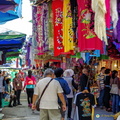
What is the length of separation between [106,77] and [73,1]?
3849 mm

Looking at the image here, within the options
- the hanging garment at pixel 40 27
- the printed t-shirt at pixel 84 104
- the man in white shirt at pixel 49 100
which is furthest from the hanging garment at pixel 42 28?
the man in white shirt at pixel 49 100

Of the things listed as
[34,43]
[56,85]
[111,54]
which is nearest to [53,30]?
[111,54]

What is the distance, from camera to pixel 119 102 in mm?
10844

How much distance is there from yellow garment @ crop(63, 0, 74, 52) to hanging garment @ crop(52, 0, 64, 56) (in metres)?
0.73

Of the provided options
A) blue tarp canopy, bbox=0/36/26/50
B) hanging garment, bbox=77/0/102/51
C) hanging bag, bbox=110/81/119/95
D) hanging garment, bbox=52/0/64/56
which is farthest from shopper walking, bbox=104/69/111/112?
hanging garment, bbox=77/0/102/51

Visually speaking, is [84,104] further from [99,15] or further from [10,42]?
[10,42]

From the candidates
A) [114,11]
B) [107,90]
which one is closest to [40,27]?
[107,90]

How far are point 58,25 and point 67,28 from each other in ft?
3.45

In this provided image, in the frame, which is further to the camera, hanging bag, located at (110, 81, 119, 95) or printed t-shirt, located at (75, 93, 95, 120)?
hanging bag, located at (110, 81, 119, 95)

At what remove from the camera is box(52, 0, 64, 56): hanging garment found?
10547 mm

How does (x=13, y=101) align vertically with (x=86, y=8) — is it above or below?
below

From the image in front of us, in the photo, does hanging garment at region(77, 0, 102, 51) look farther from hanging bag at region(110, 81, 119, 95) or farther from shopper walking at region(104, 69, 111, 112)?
shopper walking at region(104, 69, 111, 112)

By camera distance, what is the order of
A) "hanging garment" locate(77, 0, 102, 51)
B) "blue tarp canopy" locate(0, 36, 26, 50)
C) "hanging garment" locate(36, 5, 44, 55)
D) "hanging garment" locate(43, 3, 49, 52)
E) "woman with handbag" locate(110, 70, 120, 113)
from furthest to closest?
"hanging garment" locate(36, 5, 44, 55) < "hanging garment" locate(43, 3, 49, 52) < "woman with handbag" locate(110, 70, 120, 113) < "blue tarp canopy" locate(0, 36, 26, 50) < "hanging garment" locate(77, 0, 102, 51)

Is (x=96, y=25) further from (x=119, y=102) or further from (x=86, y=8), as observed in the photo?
(x=119, y=102)
